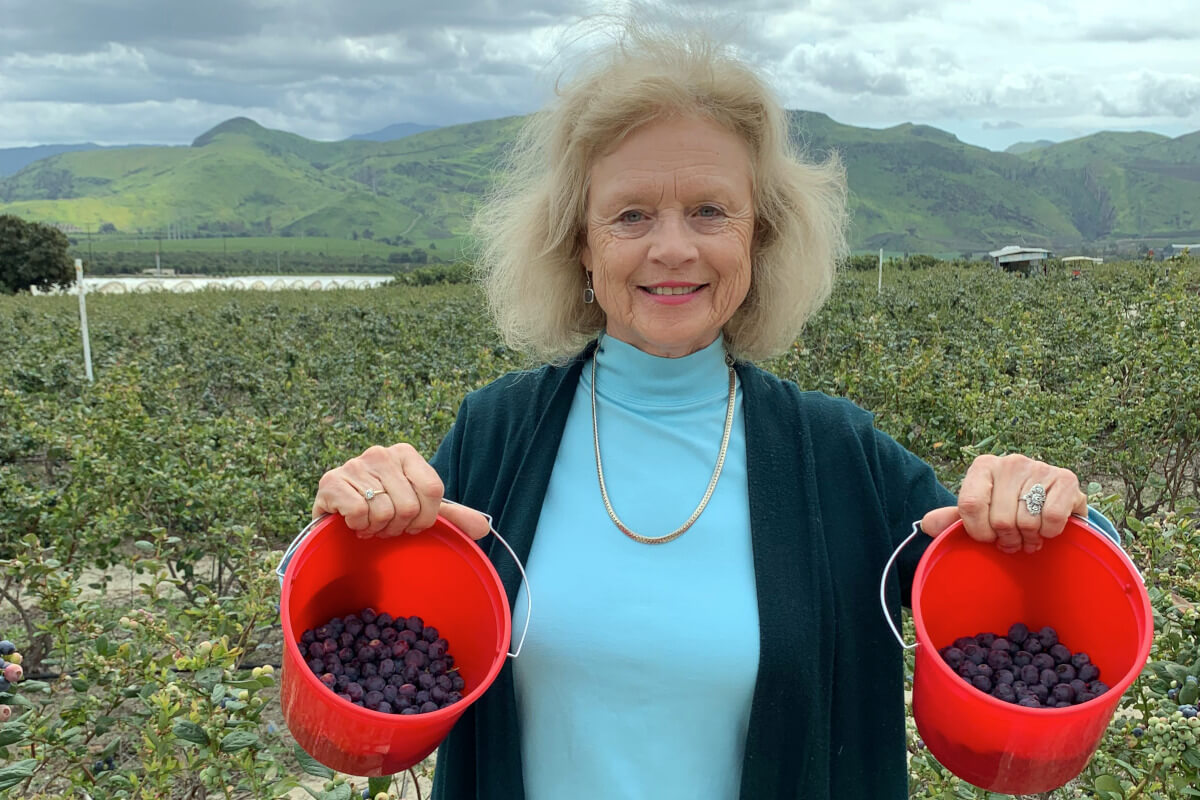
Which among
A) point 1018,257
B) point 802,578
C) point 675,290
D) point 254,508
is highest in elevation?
point 675,290

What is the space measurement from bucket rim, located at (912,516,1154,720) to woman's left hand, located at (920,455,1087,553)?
0.04 m

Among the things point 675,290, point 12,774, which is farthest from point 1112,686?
point 12,774

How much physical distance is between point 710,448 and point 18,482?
338 cm

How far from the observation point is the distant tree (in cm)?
4253

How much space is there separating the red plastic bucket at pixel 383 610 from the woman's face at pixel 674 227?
1.61 feet

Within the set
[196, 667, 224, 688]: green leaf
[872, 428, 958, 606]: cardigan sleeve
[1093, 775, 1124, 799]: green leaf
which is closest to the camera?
[872, 428, 958, 606]: cardigan sleeve

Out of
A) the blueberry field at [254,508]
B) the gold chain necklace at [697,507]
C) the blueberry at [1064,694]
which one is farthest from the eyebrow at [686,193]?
the blueberry field at [254,508]

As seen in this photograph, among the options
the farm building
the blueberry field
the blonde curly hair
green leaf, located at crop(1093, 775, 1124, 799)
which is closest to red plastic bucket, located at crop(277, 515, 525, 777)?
the blueberry field

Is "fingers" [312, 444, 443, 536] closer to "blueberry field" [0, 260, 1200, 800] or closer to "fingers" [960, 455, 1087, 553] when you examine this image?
"blueberry field" [0, 260, 1200, 800]

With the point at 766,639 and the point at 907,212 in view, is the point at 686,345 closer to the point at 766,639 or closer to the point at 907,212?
the point at 766,639

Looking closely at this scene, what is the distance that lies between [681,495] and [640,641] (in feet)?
0.83

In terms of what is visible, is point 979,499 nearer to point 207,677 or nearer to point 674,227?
point 674,227

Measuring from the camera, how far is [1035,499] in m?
1.21

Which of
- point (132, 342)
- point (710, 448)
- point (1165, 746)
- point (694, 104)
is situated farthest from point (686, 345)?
point (132, 342)
